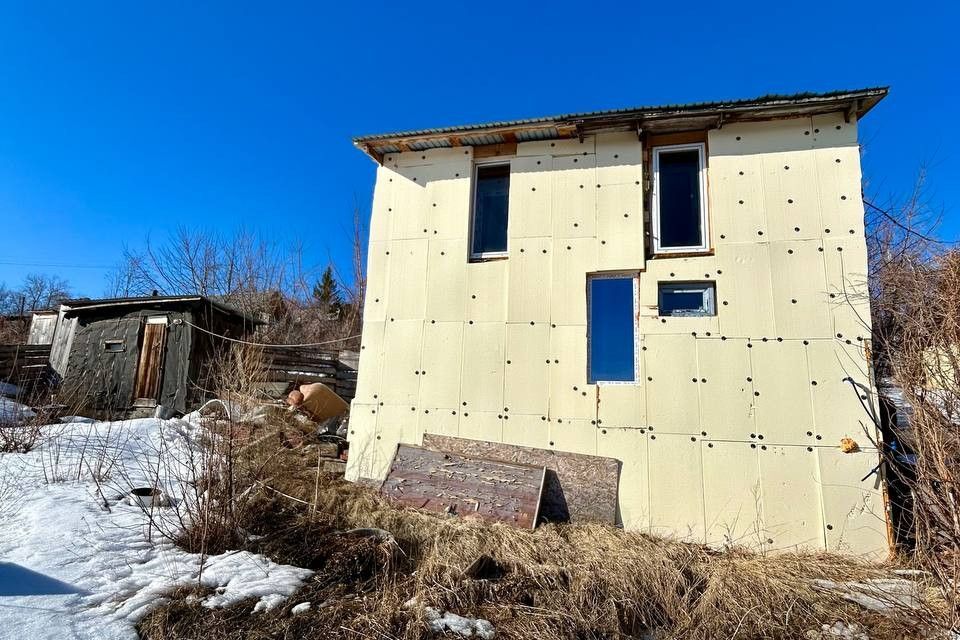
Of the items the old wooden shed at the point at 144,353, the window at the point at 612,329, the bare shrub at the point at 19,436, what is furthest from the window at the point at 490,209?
the old wooden shed at the point at 144,353

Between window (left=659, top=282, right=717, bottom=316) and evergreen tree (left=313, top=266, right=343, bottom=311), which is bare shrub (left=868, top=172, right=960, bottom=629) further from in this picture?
evergreen tree (left=313, top=266, right=343, bottom=311)

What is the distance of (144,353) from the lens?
Result: 12156mm

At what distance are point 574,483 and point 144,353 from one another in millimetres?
11373

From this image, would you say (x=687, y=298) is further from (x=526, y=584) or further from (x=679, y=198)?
(x=526, y=584)

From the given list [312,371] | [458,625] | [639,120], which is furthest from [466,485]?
[312,371]

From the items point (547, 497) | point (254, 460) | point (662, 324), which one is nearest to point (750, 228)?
point (662, 324)

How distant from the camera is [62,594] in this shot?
11.3ft

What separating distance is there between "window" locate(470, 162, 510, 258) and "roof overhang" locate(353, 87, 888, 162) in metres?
0.48

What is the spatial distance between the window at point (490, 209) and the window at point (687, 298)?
2.38 metres

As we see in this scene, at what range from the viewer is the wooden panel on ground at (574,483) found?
593cm

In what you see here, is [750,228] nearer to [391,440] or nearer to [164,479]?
[391,440]

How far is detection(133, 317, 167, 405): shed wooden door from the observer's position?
1189 cm

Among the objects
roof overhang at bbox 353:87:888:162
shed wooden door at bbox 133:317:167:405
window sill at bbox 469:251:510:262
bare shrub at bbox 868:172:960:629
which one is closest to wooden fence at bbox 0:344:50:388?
shed wooden door at bbox 133:317:167:405

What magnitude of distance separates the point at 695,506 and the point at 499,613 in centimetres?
308
